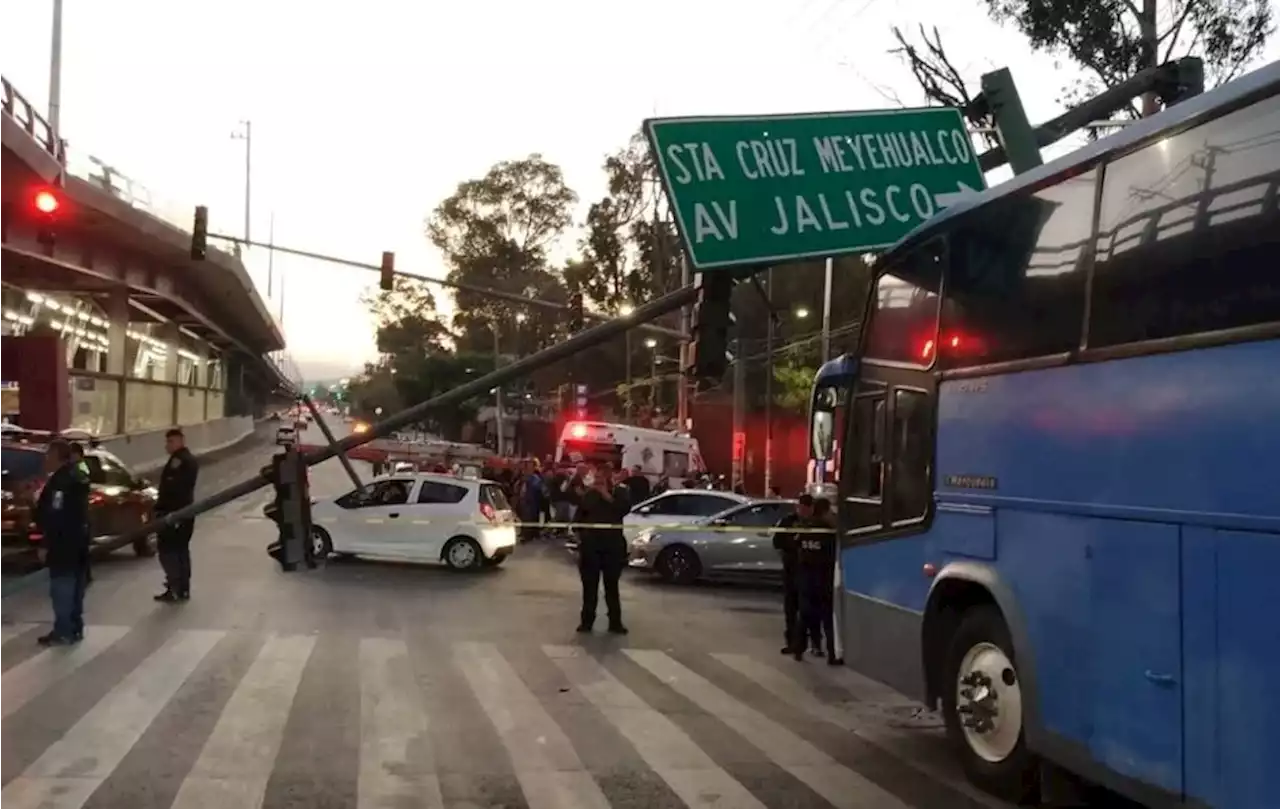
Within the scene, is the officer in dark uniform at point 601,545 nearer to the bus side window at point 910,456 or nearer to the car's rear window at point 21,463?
the bus side window at point 910,456

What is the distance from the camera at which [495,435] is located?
75875 millimetres

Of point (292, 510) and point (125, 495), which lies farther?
point (125, 495)

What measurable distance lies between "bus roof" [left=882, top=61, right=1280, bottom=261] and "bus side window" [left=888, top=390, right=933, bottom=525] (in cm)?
110

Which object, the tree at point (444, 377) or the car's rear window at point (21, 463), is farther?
the tree at point (444, 377)

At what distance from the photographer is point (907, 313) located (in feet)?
30.8

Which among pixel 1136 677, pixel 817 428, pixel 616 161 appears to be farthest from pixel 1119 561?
pixel 616 161

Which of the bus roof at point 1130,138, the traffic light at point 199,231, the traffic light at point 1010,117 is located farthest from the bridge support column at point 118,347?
the bus roof at point 1130,138

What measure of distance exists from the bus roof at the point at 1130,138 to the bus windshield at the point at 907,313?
7.8 inches

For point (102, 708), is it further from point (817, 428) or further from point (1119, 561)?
point (1119, 561)

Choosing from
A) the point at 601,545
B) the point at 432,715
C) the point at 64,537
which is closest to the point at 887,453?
the point at 432,715

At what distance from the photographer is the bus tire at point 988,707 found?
772cm

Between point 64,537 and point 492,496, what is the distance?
11.9 metres

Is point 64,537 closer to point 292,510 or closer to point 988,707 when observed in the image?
point 292,510

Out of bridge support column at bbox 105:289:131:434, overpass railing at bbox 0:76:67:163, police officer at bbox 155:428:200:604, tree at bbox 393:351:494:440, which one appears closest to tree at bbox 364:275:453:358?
tree at bbox 393:351:494:440
